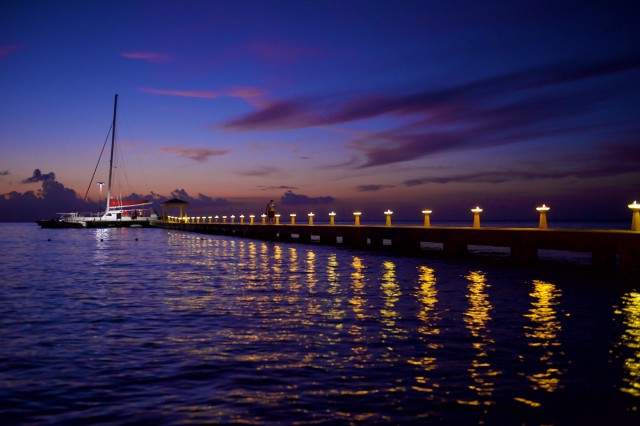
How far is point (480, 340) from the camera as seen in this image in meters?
10.1

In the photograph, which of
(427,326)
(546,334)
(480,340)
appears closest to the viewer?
(480,340)

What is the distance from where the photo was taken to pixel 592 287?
1877cm

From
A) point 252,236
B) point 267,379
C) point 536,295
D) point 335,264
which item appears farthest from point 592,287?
point 252,236

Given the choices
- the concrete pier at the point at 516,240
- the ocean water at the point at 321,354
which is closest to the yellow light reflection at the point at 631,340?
the ocean water at the point at 321,354

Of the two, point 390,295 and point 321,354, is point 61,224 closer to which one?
point 390,295

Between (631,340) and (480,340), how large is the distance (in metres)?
2.66

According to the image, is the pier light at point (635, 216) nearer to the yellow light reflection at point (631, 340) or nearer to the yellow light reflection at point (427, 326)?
the yellow light reflection at point (631, 340)

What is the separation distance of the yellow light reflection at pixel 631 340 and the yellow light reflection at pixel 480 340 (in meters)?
1.61

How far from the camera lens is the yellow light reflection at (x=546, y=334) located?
7.51 metres

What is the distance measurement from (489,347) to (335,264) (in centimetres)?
1943

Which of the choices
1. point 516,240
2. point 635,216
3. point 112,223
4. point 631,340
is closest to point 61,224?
point 112,223

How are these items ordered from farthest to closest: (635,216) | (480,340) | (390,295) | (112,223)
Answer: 1. (112,223)
2. (635,216)
3. (390,295)
4. (480,340)

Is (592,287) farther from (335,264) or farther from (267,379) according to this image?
(267,379)

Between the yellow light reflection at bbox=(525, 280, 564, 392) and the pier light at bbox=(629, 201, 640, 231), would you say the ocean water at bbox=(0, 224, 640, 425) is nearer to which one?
the yellow light reflection at bbox=(525, 280, 564, 392)
